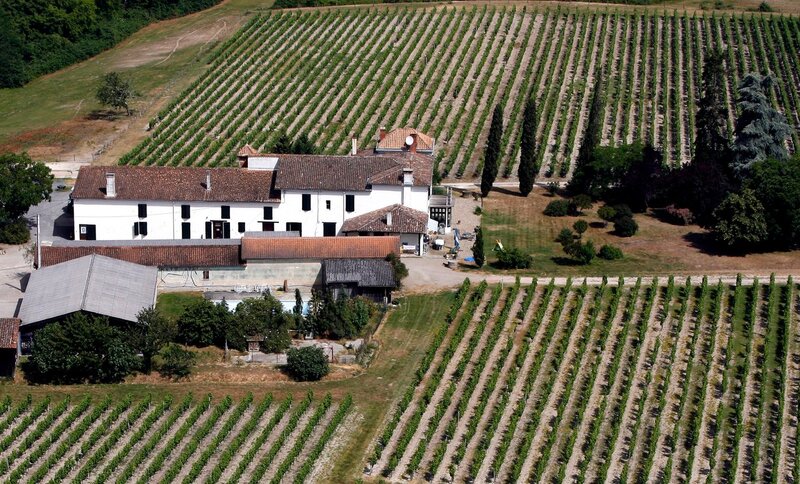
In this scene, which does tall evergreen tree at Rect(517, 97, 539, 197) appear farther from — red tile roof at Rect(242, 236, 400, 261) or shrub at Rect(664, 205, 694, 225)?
red tile roof at Rect(242, 236, 400, 261)

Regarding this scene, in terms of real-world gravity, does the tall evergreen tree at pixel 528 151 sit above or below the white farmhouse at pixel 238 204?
above

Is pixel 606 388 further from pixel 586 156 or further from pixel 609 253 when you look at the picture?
pixel 586 156

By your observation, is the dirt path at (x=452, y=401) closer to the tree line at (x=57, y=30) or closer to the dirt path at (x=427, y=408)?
the dirt path at (x=427, y=408)

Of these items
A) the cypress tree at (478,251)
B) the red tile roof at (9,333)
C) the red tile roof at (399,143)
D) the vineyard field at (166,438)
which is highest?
the red tile roof at (399,143)

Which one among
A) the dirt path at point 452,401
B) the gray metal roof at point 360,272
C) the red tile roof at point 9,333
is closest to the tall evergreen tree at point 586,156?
the dirt path at point 452,401

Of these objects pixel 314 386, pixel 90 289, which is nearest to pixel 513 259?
pixel 314 386

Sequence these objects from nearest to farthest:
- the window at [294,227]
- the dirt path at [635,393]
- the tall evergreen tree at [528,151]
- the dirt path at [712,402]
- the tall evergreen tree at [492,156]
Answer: the dirt path at [712,402] < the dirt path at [635,393] < the window at [294,227] < the tall evergreen tree at [492,156] < the tall evergreen tree at [528,151]
